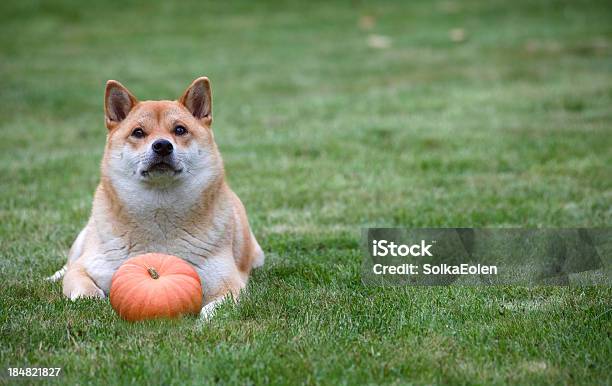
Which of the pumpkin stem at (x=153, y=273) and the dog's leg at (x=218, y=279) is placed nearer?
the pumpkin stem at (x=153, y=273)

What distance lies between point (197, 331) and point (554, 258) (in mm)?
3155

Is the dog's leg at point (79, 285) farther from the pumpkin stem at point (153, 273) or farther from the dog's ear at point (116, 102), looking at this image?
the dog's ear at point (116, 102)

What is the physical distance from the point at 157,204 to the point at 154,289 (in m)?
0.74

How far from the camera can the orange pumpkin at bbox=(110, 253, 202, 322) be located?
4.94 meters

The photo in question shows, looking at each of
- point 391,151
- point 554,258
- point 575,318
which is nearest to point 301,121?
point 391,151

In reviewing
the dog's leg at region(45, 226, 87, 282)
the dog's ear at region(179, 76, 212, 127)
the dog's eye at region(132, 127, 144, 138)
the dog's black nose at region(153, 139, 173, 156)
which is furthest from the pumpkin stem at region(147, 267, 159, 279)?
the dog's ear at region(179, 76, 212, 127)

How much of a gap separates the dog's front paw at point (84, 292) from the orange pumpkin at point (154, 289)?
27cm

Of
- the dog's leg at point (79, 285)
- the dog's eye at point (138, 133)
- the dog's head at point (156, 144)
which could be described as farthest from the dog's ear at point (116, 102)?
the dog's leg at point (79, 285)

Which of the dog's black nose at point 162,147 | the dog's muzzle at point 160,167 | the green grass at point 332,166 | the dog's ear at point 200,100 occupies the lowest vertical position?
the green grass at point 332,166

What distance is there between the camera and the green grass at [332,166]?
14.7 ft

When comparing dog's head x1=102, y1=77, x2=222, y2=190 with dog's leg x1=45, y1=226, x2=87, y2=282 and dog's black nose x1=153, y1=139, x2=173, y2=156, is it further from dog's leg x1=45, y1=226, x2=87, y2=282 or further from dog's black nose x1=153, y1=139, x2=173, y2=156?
dog's leg x1=45, y1=226, x2=87, y2=282

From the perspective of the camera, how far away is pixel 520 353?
4492 millimetres

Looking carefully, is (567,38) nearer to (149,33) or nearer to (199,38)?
(199,38)

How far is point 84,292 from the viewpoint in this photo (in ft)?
17.7
